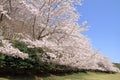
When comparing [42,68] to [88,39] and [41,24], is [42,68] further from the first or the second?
[88,39]

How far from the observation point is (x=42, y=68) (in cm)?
2088

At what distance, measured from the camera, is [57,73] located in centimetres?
2433

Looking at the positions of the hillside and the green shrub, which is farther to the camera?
the hillside

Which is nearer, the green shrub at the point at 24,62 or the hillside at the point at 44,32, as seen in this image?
the green shrub at the point at 24,62

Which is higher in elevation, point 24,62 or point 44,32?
point 44,32

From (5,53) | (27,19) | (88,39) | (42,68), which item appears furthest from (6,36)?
(88,39)

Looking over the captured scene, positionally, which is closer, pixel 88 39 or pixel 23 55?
pixel 23 55

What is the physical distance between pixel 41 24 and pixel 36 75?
3.83 meters

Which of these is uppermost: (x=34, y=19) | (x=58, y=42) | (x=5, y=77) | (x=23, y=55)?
(x=34, y=19)

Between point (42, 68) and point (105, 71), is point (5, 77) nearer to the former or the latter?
point (42, 68)

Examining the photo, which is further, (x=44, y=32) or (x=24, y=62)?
(x=44, y=32)

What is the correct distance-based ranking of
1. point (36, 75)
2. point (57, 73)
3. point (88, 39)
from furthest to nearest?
point (88, 39), point (57, 73), point (36, 75)

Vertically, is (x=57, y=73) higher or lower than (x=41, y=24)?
lower

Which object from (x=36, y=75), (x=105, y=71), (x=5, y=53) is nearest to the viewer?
(x=5, y=53)
